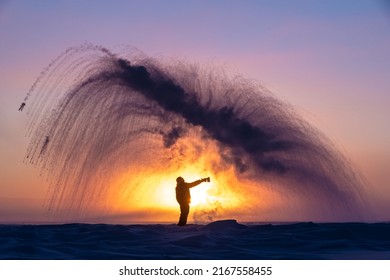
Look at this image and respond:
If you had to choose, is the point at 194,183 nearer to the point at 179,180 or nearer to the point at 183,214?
the point at 179,180

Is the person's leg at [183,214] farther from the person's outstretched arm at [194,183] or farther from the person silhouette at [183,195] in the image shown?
the person's outstretched arm at [194,183]

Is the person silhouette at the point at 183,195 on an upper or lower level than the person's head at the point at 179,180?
lower

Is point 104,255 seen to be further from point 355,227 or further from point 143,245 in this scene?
point 355,227

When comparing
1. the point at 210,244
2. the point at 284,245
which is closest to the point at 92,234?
the point at 210,244

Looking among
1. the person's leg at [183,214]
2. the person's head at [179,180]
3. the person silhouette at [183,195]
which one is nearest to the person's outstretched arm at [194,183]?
the person silhouette at [183,195]

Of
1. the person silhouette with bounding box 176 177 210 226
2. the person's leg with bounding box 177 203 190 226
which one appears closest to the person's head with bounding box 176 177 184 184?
the person silhouette with bounding box 176 177 210 226

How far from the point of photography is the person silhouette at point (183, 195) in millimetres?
38525

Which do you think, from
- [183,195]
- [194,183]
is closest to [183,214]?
[183,195]

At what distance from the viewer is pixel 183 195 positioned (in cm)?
3856

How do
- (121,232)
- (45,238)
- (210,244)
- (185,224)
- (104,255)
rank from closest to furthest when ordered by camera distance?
(104,255) → (210,244) → (45,238) → (121,232) → (185,224)

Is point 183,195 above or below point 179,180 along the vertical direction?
below

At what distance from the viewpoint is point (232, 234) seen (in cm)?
3269

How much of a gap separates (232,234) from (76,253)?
30.1 feet

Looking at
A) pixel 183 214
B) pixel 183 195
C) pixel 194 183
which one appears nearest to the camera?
pixel 194 183
